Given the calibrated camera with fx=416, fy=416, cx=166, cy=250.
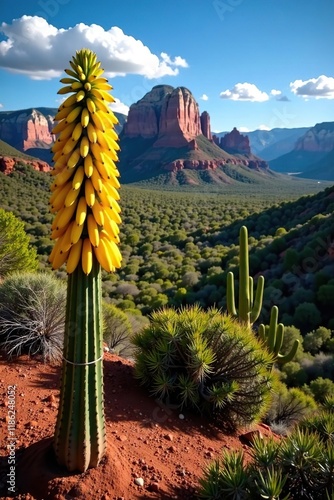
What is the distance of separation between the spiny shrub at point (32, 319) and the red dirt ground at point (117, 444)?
0.79 feet

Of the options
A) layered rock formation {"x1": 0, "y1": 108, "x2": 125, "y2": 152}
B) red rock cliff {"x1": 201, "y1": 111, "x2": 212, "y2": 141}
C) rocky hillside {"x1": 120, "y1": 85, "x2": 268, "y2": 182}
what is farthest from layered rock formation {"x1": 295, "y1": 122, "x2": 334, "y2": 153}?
layered rock formation {"x1": 0, "y1": 108, "x2": 125, "y2": 152}

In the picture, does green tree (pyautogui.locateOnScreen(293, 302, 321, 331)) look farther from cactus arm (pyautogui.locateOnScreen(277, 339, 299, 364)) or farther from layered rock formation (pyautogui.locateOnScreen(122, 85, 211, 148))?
layered rock formation (pyautogui.locateOnScreen(122, 85, 211, 148))

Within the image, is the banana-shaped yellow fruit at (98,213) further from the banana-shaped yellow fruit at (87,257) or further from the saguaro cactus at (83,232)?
the banana-shaped yellow fruit at (87,257)

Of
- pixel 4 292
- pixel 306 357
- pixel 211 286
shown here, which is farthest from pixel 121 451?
pixel 211 286

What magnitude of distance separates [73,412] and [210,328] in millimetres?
2804

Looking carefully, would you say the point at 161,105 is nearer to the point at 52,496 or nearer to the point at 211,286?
the point at 211,286

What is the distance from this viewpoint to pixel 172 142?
12850 cm

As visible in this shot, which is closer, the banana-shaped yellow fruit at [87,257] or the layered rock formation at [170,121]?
the banana-shaped yellow fruit at [87,257]

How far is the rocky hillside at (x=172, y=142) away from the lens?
113 metres

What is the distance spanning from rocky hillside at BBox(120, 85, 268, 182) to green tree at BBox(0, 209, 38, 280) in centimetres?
9022

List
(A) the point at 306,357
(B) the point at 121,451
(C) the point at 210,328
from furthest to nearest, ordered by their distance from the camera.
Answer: (A) the point at 306,357 < (C) the point at 210,328 < (B) the point at 121,451

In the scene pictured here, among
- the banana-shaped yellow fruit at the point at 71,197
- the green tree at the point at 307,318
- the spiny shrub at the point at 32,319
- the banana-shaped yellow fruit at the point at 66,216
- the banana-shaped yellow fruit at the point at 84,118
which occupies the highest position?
the banana-shaped yellow fruit at the point at 84,118

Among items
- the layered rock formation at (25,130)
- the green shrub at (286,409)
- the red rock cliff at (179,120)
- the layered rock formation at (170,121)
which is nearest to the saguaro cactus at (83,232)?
the green shrub at (286,409)

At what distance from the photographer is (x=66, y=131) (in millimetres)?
3352
